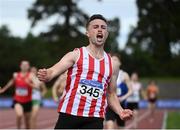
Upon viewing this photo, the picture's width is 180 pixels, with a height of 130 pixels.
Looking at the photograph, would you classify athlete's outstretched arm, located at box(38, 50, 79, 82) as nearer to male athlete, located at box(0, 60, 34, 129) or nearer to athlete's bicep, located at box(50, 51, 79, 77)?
athlete's bicep, located at box(50, 51, 79, 77)

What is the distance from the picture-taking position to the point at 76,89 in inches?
236

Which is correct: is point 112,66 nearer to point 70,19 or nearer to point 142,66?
point 70,19

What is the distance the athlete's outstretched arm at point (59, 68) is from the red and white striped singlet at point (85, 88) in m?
0.07

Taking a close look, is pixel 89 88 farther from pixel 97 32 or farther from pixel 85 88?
pixel 97 32

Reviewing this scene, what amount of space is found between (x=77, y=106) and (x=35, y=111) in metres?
9.57

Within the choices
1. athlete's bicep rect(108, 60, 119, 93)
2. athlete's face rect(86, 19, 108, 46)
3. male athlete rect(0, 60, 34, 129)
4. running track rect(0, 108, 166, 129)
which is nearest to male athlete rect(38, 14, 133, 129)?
athlete's face rect(86, 19, 108, 46)

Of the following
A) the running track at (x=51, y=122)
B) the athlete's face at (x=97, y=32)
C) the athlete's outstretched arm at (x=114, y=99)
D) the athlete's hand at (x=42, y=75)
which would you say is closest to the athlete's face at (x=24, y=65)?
the running track at (x=51, y=122)

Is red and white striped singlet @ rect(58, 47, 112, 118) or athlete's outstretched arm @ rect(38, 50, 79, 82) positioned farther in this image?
red and white striped singlet @ rect(58, 47, 112, 118)

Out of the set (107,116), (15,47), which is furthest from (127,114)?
(15,47)

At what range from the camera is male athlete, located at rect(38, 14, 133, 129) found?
5969 mm

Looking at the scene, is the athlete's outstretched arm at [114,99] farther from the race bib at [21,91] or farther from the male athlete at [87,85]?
the race bib at [21,91]

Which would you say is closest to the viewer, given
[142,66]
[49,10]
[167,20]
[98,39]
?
[98,39]

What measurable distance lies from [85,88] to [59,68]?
14.3 inches

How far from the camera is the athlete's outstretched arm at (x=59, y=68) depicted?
5.55 m
